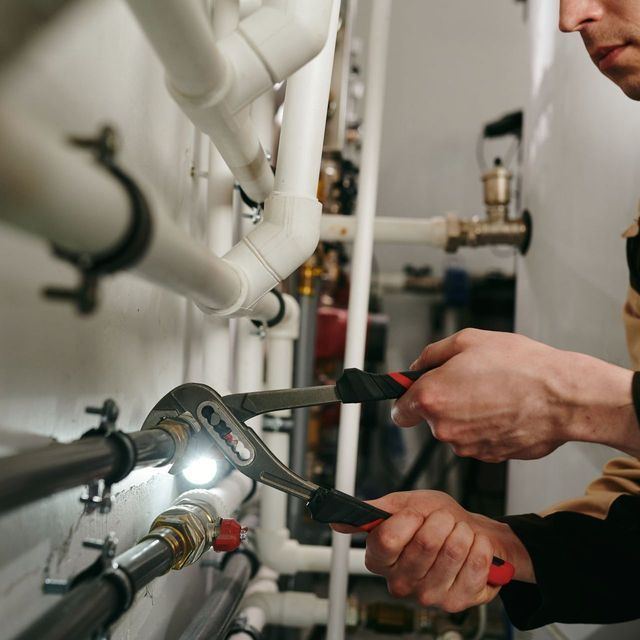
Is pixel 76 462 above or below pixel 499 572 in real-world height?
above

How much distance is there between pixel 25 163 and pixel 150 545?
1.04 feet

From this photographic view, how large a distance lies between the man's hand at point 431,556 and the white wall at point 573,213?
0.31 meters

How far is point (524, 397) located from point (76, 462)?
32cm

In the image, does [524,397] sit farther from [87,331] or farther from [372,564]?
[87,331]

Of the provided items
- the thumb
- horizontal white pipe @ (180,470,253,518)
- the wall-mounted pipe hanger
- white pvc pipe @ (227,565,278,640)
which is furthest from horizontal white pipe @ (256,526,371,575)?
the wall-mounted pipe hanger

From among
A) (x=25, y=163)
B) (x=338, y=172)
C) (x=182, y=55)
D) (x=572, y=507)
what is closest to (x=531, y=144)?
(x=338, y=172)

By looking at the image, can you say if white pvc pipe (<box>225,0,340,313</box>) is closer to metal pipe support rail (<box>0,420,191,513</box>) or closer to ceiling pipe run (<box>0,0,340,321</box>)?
ceiling pipe run (<box>0,0,340,321</box>)

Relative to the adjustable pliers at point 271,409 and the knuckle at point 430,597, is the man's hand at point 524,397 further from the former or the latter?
the knuckle at point 430,597

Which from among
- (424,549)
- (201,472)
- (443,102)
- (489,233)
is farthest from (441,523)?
(443,102)

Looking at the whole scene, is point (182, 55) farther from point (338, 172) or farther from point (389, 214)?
point (389, 214)

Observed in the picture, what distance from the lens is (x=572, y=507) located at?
677mm

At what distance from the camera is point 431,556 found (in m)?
0.52

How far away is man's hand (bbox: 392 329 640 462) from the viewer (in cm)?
46

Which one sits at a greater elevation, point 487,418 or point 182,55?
point 182,55
